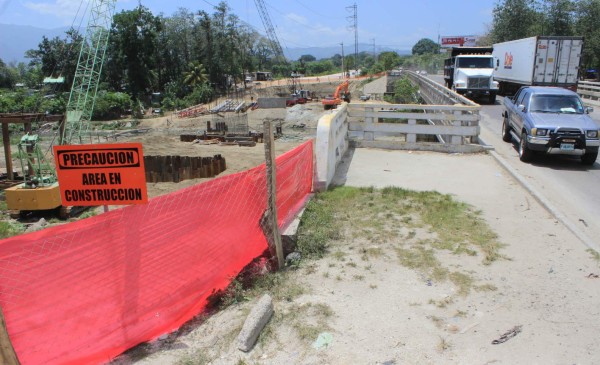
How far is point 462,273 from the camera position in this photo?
5.66 m

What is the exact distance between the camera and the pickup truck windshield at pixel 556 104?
40.9 ft

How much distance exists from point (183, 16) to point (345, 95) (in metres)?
70.6

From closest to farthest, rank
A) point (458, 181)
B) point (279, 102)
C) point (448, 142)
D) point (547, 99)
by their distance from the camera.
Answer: point (458, 181) → point (547, 99) → point (448, 142) → point (279, 102)

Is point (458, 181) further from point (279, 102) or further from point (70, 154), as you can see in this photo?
point (279, 102)

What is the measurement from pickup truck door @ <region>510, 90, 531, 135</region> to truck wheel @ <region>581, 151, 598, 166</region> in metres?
1.67

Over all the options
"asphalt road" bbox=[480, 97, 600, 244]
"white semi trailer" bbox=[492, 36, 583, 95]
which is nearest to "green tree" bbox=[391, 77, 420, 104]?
"white semi trailer" bbox=[492, 36, 583, 95]

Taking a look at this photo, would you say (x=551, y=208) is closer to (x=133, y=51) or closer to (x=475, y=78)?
(x=475, y=78)

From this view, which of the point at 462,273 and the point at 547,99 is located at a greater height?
the point at 547,99

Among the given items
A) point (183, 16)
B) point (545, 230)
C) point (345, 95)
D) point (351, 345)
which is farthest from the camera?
point (183, 16)

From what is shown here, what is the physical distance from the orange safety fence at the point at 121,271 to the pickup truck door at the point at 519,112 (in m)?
9.82

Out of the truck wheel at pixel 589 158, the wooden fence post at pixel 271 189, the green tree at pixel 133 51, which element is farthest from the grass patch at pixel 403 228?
the green tree at pixel 133 51

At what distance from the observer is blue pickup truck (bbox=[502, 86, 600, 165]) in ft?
37.5

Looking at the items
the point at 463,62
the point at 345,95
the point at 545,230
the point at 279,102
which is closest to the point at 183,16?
the point at 279,102

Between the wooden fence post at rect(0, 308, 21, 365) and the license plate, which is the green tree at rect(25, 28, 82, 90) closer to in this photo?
the license plate
